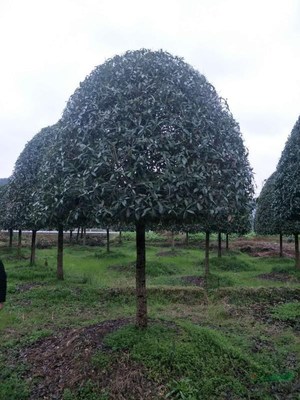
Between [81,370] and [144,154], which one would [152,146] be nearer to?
[144,154]

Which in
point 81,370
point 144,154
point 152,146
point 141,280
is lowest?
point 81,370

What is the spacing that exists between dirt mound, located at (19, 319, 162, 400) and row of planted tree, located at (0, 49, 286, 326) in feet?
4.00

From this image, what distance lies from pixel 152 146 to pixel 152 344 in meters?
4.01

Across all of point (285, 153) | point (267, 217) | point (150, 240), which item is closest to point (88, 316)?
point (285, 153)

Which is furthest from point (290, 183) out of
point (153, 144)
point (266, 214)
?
point (266, 214)

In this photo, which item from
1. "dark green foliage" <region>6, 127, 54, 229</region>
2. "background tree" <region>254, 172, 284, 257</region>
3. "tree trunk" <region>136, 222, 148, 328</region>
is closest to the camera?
"tree trunk" <region>136, 222, 148, 328</region>

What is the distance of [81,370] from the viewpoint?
23.3ft

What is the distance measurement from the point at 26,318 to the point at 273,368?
7446mm

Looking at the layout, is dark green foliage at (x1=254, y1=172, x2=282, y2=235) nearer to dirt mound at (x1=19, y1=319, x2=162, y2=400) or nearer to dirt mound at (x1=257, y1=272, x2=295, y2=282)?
dirt mound at (x1=257, y1=272, x2=295, y2=282)

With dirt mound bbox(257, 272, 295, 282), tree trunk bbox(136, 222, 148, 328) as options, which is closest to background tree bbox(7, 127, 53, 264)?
tree trunk bbox(136, 222, 148, 328)

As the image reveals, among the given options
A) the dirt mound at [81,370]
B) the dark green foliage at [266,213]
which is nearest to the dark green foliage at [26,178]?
the dirt mound at [81,370]

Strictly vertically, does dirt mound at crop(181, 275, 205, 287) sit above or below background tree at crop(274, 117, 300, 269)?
below

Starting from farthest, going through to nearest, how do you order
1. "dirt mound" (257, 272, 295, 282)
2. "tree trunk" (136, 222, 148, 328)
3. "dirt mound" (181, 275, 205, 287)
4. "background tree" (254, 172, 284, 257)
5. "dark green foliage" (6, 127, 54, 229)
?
"background tree" (254, 172, 284, 257) → "dirt mound" (257, 272, 295, 282) → "dark green foliage" (6, 127, 54, 229) → "dirt mound" (181, 275, 205, 287) → "tree trunk" (136, 222, 148, 328)

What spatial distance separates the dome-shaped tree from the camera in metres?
6.66
